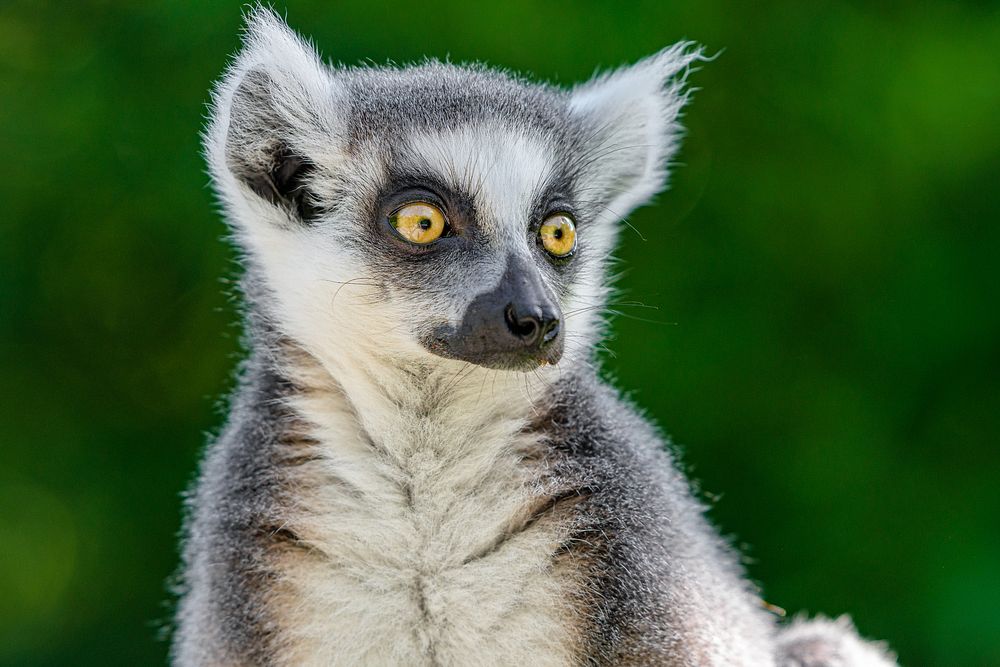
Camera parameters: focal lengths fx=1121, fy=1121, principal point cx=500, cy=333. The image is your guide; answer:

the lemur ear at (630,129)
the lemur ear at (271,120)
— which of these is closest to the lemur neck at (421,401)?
the lemur ear at (271,120)

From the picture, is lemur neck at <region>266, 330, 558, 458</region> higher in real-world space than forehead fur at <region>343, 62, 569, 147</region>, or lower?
lower

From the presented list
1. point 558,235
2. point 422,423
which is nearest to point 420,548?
point 422,423

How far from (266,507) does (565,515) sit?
68cm

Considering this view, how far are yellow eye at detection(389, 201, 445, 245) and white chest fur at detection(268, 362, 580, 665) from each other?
424 mm

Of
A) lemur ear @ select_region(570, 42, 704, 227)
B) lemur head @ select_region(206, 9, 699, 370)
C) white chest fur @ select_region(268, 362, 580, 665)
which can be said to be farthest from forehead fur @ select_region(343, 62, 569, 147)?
white chest fur @ select_region(268, 362, 580, 665)

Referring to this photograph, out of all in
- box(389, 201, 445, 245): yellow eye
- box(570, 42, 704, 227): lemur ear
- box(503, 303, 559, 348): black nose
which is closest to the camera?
box(503, 303, 559, 348): black nose

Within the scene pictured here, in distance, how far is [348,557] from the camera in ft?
8.16

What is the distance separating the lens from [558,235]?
284cm

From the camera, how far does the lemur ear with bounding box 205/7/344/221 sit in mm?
2799

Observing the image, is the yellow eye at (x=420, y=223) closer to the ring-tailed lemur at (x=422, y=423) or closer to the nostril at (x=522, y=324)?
the ring-tailed lemur at (x=422, y=423)

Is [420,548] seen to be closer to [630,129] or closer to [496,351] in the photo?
[496,351]

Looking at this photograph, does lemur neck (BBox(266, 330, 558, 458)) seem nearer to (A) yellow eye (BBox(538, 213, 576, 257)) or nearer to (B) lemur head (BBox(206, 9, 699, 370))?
(B) lemur head (BBox(206, 9, 699, 370))

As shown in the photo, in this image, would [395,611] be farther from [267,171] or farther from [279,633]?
[267,171]

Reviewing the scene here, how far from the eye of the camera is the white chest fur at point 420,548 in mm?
2424
